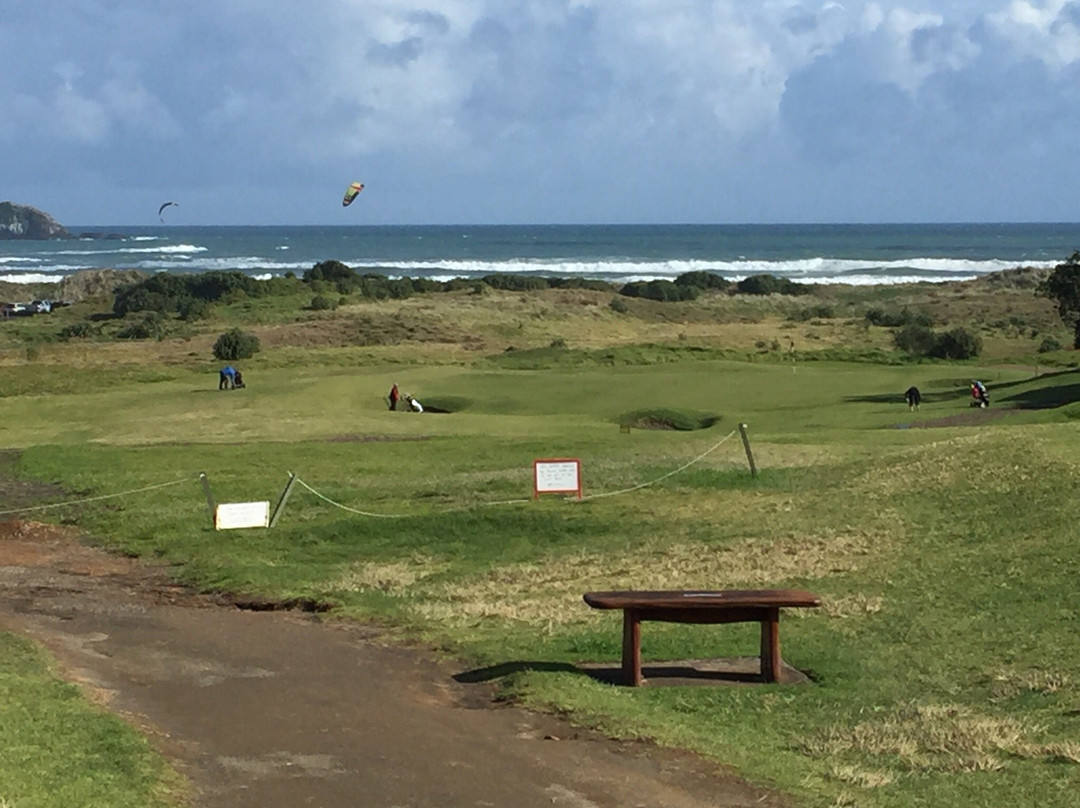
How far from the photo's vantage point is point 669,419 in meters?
34.0

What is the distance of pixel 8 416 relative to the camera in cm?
3659

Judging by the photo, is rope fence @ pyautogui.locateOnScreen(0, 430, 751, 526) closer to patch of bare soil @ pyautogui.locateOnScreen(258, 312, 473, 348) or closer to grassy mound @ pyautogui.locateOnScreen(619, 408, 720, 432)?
grassy mound @ pyautogui.locateOnScreen(619, 408, 720, 432)

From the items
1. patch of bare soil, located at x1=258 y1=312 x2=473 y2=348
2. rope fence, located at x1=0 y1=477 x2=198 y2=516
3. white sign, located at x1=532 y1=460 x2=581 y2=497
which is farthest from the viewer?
patch of bare soil, located at x1=258 y1=312 x2=473 y2=348

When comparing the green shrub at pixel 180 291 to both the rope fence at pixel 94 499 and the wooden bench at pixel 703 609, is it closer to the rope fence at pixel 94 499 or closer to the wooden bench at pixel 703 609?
the rope fence at pixel 94 499

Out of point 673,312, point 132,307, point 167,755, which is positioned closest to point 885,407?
point 167,755

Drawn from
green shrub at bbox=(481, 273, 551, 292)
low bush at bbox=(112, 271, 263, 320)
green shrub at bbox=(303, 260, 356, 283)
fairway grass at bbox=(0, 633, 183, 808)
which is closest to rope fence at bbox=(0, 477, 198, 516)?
Result: fairway grass at bbox=(0, 633, 183, 808)

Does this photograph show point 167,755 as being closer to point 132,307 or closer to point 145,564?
point 145,564

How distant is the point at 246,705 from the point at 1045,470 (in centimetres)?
1138

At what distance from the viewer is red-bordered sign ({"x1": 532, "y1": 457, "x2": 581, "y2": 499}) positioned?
21688 mm

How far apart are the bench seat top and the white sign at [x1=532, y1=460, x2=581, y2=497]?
945 centimetres

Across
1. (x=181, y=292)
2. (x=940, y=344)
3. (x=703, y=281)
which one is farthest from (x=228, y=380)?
(x=703, y=281)

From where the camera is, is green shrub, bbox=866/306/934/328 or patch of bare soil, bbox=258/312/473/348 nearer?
patch of bare soil, bbox=258/312/473/348

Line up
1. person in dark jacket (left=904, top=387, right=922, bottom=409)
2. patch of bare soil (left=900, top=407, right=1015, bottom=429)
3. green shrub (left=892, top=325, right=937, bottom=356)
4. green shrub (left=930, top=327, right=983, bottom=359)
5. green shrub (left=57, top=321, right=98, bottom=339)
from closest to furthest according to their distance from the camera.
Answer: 1. patch of bare soil (left=900, top=407, right=1015, bottom=429)
2. person in dark jacket (left=904, top=387, right=922, bottom=409)
3. green shrub (left=930, top=327, right=983, bottom=359)
4. green shrub (left=892, top=325, right=937, bottom=356)
5. green shrub (left=57, top=321, right=98, bottom=339)

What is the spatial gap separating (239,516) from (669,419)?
14.4 meters
